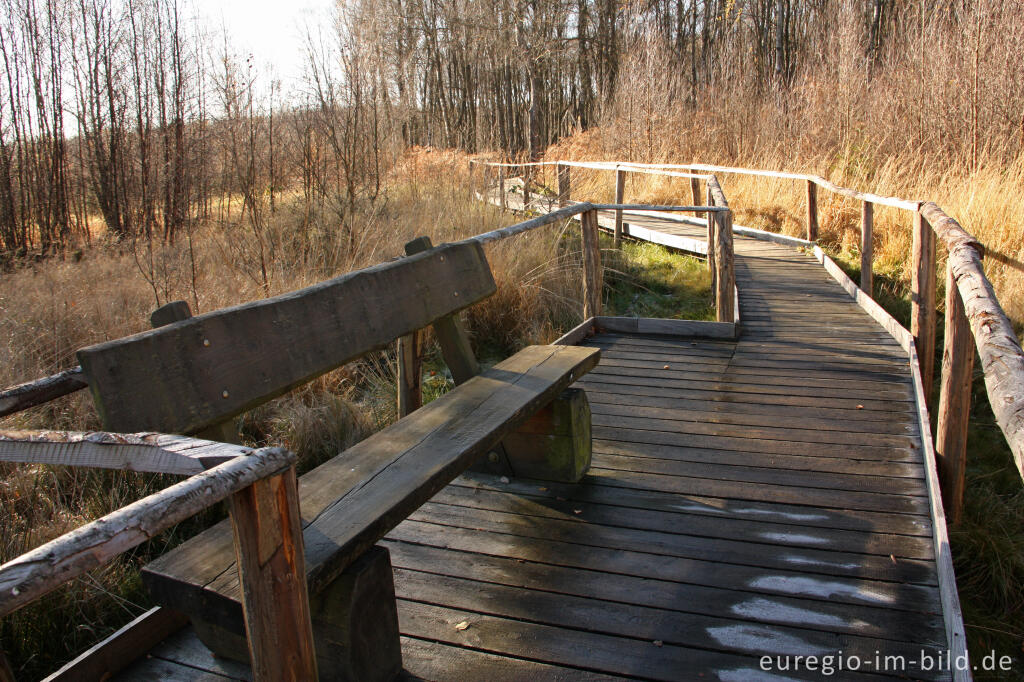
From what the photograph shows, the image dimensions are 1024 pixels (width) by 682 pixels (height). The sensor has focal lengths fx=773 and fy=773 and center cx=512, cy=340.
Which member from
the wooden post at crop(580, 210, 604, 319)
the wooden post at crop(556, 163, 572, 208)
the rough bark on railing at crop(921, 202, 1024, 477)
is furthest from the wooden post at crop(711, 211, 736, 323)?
the wooden post at crop(556, 163, 572, 208)

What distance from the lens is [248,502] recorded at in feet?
4.49

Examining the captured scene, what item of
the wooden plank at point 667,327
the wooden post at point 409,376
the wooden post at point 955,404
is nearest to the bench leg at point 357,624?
the wooden post at point 409,376

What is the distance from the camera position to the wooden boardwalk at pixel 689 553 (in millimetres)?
2115

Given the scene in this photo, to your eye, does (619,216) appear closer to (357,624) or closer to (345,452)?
(345,452)

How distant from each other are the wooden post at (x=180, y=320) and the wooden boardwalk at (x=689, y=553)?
1.98ft

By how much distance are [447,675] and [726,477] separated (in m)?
1.61

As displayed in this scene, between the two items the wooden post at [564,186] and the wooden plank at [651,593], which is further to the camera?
the wooden post at [564,186]

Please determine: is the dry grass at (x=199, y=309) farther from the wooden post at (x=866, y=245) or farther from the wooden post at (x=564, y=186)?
the wooden post at (x=564, y=186)

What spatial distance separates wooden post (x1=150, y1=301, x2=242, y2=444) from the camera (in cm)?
205

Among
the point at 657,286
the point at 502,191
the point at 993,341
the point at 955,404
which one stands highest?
the point at 502,191

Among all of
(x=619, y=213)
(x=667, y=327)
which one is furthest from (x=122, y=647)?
(x=619, y=213)

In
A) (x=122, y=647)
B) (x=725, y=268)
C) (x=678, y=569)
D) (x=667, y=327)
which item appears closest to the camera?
(x=122, y=647)

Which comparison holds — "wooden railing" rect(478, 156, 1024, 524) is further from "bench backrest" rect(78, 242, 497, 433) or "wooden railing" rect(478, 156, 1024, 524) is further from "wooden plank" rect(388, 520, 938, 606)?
"bench backrest" rect(78, 242, 497, 433)

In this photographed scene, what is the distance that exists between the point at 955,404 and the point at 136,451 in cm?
331
